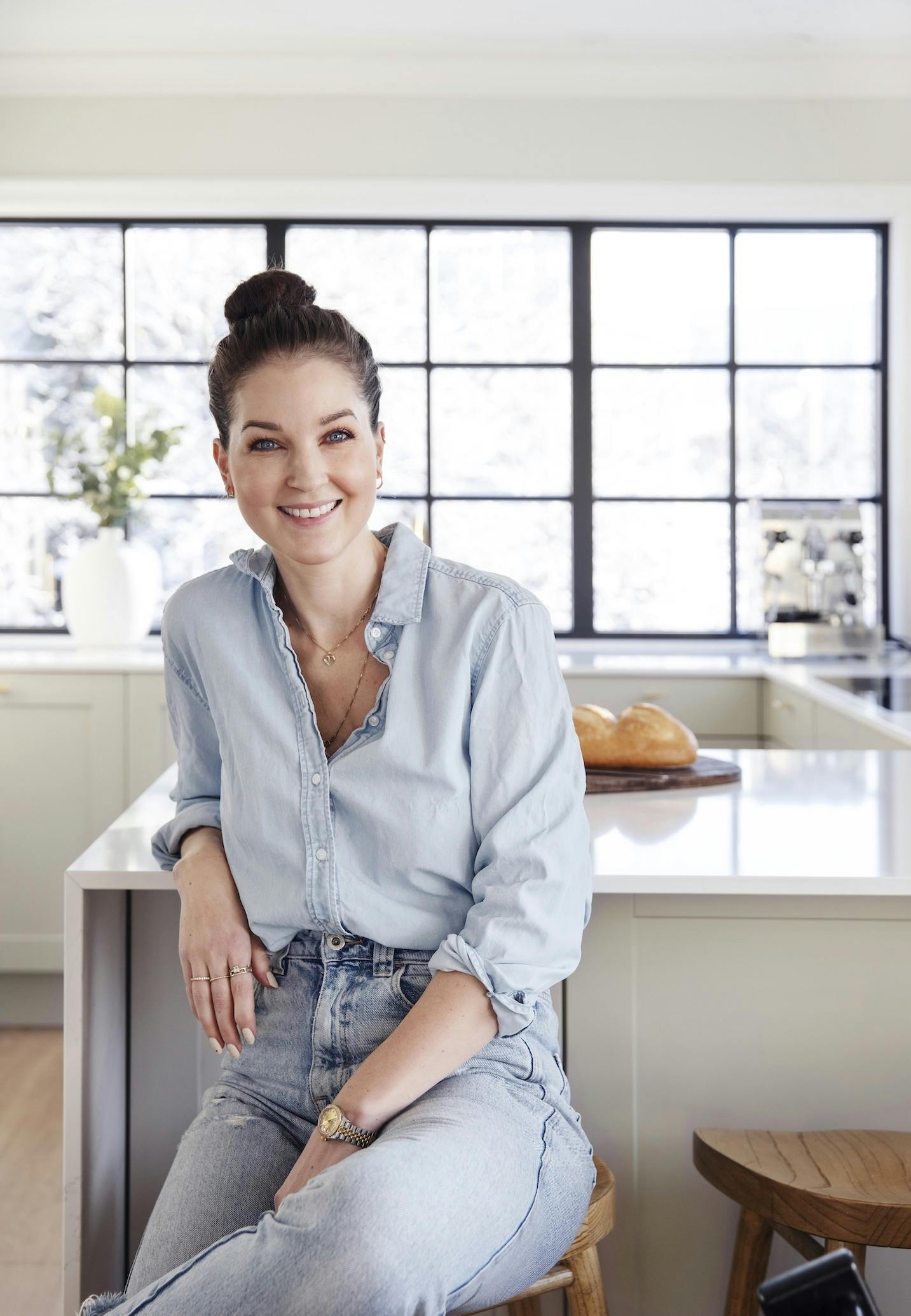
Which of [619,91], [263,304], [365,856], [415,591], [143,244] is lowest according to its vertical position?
[365,856]

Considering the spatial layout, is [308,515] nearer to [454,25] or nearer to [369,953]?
[369,953]

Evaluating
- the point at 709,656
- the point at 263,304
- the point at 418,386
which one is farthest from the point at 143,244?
the point at 263,304

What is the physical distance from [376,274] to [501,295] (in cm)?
42

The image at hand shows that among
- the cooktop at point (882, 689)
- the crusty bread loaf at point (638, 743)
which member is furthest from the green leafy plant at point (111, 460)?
the crusty bread loaf at point (638, 743)

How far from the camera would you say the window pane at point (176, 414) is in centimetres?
403

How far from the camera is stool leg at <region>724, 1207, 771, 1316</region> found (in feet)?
4.11

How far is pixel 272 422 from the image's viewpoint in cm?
119

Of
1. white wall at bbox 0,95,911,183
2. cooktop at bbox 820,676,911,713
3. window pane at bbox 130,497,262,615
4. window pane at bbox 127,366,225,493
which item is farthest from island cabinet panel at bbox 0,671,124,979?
cooktop at bbox 820,676,911,713

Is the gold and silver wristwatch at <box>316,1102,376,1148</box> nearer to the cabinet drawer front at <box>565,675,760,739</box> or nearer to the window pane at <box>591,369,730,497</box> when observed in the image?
the cabinet drawer front at <box>565,675,760,739</box>

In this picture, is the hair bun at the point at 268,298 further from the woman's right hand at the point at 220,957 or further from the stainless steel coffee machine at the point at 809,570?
the stainless steel coffee machine at the point at 809,570

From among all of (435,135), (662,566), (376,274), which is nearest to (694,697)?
(662,566)

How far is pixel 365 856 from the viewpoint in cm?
119

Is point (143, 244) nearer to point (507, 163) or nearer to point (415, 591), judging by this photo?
point (507, 163)

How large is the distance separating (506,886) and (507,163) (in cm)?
310
